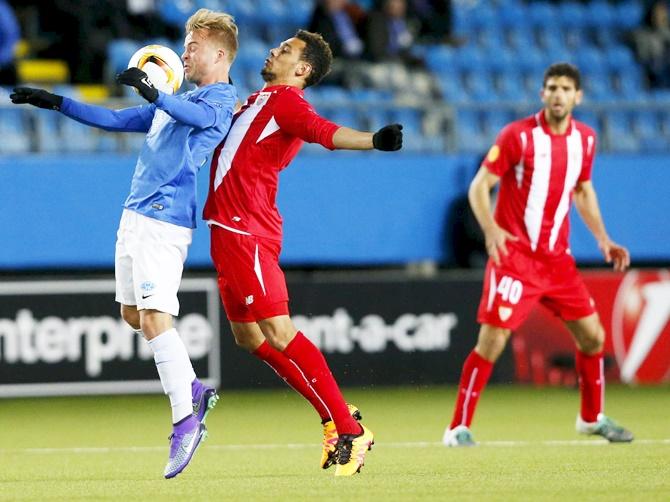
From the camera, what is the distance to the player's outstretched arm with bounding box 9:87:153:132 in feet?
21.8

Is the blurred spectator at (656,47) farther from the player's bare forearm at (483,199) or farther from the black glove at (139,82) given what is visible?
the black glove at (139,82)

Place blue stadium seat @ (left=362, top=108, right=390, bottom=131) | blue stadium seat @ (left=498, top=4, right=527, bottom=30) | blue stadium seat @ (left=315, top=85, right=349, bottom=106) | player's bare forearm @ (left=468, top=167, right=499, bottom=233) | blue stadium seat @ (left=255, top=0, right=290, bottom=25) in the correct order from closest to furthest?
player's bare forearm @ (left=468, top=167, right=499, bottom=233) < blue stadium seat @ (left=362, top=108, right=390, bottom=131) < blue stadium seat @ (left=315, top=85, right=349, bottom=106) < blue stadium seat @ (left=255, top=0, right=290, bottom=25) < blue stadium seat @ (left=498, top=4, right=527, bottom=30)

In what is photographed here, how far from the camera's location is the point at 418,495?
6.26 m

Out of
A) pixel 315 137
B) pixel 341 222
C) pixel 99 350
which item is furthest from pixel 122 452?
pixel 341 222

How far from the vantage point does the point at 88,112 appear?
6.89 metres

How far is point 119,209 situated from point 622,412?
4.64 m

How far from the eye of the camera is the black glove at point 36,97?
6.64 meters

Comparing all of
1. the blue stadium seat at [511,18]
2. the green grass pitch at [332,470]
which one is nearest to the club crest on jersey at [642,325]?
the green grass pitch at [332,470]

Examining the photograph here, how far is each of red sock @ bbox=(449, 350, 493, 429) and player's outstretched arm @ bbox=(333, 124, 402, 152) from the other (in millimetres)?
2453

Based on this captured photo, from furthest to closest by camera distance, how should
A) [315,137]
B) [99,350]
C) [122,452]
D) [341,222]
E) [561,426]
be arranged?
[341,222]
[99,350]
[561,426]
[122,452]
[315,137]

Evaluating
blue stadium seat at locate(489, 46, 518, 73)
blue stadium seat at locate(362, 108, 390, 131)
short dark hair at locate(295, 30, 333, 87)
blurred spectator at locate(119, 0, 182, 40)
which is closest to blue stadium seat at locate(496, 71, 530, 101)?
blue stadium seat at locate(489, 46, 518, 73)

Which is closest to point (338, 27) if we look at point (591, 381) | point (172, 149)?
point (591, 381)

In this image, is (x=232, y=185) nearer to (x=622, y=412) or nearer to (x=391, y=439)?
(x=391, y=439)

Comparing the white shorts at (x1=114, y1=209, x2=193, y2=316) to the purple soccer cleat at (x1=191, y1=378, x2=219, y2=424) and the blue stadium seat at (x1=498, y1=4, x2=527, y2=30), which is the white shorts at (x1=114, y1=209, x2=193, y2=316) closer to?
the purple soccer cleat at (x1=191, y1=378, x2=219, y2=424)
